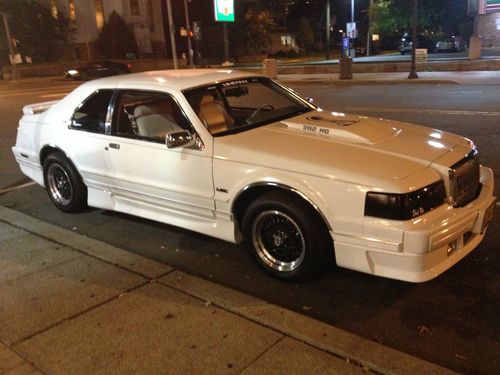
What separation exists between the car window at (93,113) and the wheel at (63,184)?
0.47 metres

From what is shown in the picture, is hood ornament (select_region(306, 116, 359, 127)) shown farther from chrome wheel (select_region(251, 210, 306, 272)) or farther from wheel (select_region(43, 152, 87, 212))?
wheel (select_region(43, 152, 87, 212))

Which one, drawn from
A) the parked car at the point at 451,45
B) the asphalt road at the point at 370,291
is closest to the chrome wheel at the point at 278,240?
the asphalt road at the point at 370,291

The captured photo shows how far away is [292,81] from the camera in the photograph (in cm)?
2361

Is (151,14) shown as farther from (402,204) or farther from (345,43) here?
(402,204)

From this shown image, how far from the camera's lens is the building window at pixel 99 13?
46.6m

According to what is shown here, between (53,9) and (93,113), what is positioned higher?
(53,9)

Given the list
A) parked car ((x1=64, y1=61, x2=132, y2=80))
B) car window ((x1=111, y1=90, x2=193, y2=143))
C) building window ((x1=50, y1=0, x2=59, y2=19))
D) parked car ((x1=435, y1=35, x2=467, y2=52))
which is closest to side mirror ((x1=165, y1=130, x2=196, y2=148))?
car window ((x1=111, y1=90, x2=193, y2=143))

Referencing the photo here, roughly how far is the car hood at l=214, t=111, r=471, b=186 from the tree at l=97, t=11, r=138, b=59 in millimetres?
44721

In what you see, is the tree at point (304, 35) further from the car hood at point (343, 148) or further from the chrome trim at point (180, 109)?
the car hood at point (343, 148)

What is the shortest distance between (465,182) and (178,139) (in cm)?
223

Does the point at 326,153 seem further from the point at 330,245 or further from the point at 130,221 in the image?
the point at 130,221

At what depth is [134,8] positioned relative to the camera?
47094 mm

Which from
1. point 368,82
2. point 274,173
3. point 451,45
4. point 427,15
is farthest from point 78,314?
point 427,15

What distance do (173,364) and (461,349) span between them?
172 centimetres
